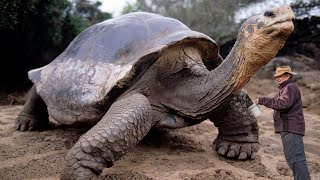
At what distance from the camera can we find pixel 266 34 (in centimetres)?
229

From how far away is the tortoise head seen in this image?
220 centimetres

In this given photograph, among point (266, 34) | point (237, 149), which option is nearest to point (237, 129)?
point (237, 149)

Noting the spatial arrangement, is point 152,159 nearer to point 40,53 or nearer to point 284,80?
point 284,80

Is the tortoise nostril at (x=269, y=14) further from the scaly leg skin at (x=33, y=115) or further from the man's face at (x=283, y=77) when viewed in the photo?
the scaly leg skin at (x=33, y=115)

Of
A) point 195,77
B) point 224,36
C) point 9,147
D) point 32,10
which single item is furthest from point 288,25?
point 224,36

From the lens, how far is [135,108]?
260 centimetres

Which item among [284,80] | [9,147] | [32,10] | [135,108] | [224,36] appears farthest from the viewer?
[224,36]

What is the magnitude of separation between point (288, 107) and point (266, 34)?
533 mm

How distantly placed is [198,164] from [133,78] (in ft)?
3.16

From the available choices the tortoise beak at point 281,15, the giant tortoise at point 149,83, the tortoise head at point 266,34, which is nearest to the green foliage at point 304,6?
the giant tortoise at point 149,83

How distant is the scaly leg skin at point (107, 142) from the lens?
89.4 inches

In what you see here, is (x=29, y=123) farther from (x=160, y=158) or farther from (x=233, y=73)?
(x=233, y=73)

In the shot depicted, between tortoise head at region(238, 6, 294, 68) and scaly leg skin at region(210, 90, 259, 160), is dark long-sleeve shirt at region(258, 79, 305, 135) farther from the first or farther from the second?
scaly leg skin at region(210, 90, 259, 160)

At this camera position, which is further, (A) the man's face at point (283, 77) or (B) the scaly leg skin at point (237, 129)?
(B) the scaly leg skin at point (237, 129)
